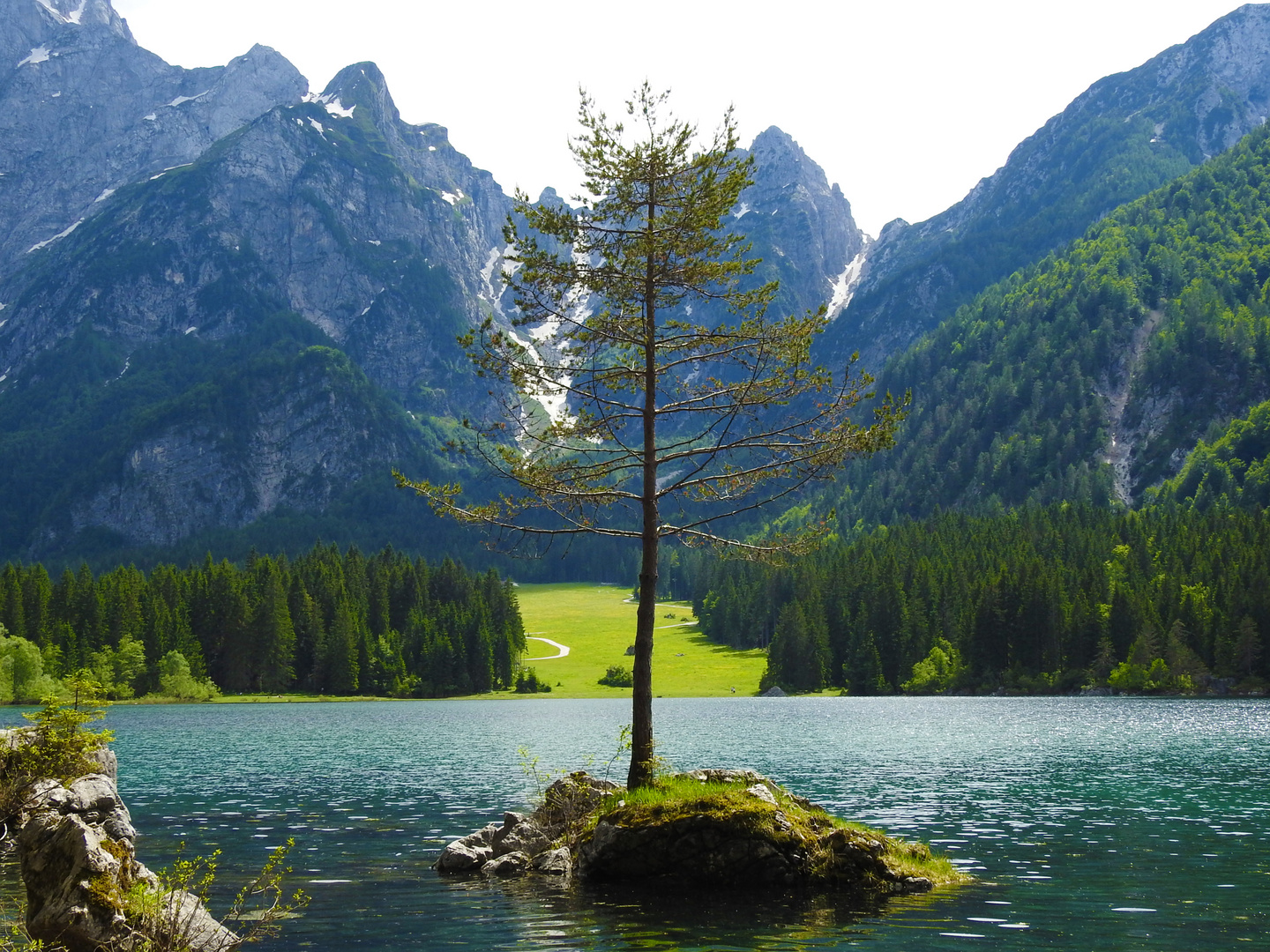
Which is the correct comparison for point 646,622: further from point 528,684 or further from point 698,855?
point 528,684

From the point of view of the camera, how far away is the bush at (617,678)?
585 ft

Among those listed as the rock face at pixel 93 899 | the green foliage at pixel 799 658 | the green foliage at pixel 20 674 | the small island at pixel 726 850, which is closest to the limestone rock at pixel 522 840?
the small island at pixel 726 850

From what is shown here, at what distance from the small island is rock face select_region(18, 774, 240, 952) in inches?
417

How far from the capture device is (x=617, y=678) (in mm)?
180125

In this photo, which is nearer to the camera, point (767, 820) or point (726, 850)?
point (726, 850)

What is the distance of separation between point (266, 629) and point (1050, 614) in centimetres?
11009

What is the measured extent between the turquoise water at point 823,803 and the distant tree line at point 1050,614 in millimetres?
34492

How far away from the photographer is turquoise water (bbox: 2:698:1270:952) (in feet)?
70.2

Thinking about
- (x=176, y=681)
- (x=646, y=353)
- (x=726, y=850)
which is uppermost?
(x=646, y=353)

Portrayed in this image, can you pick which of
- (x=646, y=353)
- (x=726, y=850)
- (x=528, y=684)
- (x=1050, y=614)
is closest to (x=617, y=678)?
(x=528, y=684)

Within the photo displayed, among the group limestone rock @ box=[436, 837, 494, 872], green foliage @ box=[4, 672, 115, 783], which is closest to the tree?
limestone rock @ box=[436, 837, 494, 872]

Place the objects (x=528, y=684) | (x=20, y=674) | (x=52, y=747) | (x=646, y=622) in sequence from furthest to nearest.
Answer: (x=528, y=684), (x=20, y=674), (x=52, y=747), (x=646, y=622)

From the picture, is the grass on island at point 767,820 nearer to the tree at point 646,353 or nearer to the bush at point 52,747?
the tree at point 646,353

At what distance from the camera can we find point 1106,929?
2088 cm
